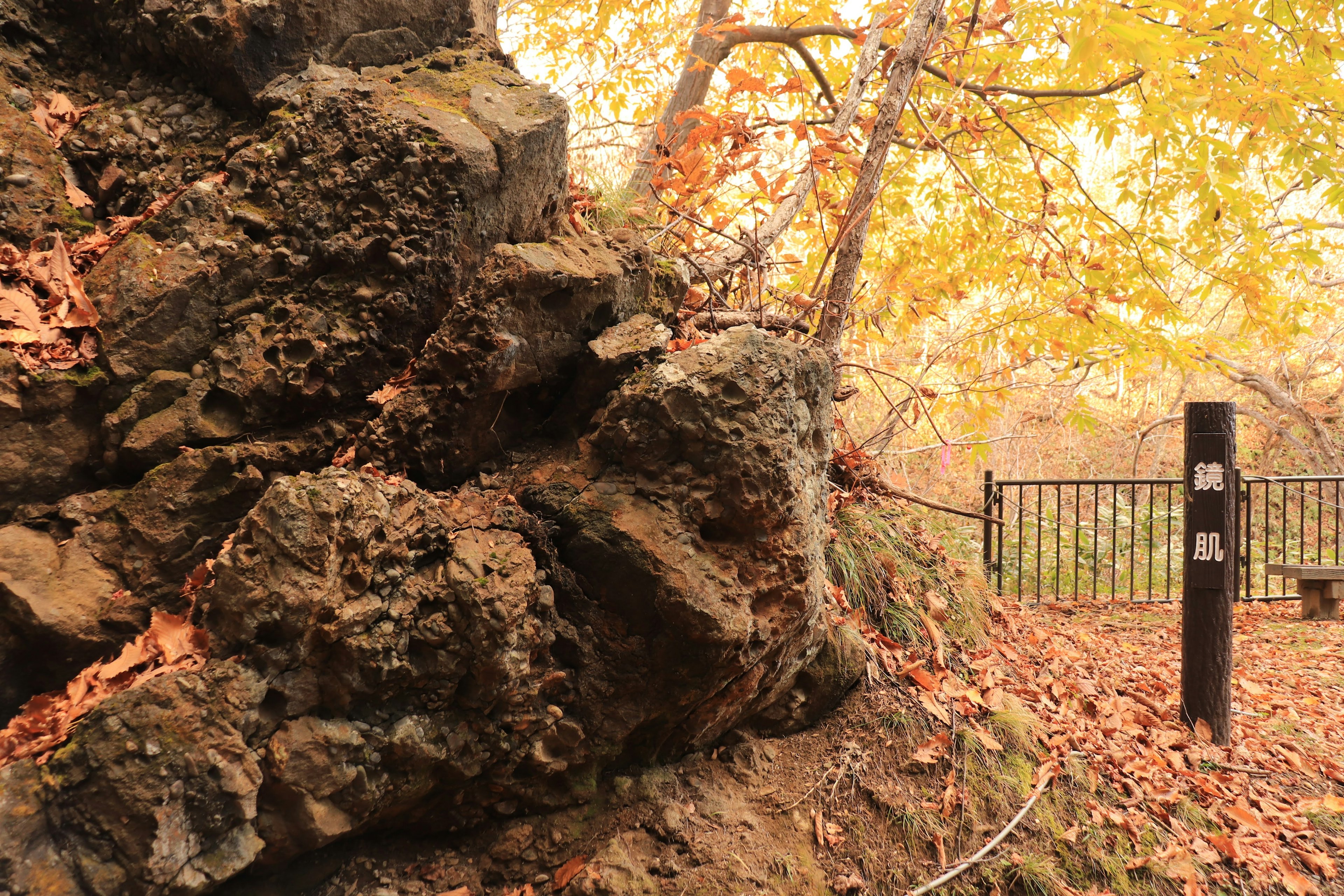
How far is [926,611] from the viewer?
3.89 m

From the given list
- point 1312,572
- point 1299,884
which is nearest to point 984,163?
point 1312,572

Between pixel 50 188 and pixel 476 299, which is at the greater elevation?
pixel 50 188

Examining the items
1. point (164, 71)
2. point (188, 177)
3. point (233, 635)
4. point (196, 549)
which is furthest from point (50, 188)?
point (233, 635)

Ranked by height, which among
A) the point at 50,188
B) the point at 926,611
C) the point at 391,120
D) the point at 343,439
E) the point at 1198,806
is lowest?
the point at 1198,806

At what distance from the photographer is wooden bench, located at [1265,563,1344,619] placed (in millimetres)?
7016

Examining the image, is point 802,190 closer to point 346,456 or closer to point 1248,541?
point 346,456

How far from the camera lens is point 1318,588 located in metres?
7.19

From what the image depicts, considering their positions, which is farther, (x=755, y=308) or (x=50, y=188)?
(x=755, y=308)

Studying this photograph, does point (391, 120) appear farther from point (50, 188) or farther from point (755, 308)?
point (755, 308)

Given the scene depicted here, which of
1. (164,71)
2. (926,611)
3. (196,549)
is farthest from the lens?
(926,611)

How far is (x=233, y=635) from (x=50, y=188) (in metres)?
1.65

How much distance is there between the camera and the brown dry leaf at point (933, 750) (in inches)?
116

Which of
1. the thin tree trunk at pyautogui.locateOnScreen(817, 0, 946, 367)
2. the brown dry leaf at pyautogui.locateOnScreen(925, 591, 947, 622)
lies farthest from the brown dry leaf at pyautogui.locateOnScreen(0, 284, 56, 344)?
the brown dry leaf at pyautogui.locateOnScreen(925, 591, 947, 622)

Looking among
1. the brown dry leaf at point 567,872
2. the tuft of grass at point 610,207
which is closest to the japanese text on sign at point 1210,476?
the tuft of grass at point 610,207
